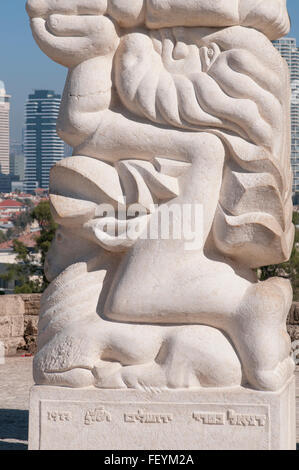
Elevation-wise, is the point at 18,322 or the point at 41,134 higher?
the point at 41,134

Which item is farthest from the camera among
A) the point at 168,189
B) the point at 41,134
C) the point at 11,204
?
the point at 41,134

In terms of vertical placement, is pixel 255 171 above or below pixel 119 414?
above

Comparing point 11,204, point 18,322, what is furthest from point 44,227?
point 11,204

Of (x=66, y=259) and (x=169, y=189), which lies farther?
(x=66, y=259)

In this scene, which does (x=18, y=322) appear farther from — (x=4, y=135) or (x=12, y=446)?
(x=4, y=135)

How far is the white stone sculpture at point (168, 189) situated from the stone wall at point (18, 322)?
14.4ft

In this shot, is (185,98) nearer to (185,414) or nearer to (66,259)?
(66,259)

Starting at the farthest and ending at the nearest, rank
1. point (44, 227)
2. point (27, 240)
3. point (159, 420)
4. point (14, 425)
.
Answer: point (27, 240) → point (44, 227) → point (14, 425) → point (159, 420)

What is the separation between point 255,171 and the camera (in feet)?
12.3

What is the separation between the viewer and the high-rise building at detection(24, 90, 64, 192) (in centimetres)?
18462

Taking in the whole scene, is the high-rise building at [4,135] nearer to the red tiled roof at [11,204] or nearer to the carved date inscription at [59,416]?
the red tiled roof at [11,204]

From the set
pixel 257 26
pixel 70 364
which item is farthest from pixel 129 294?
pixel 257 26

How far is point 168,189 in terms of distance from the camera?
12.3 ft
